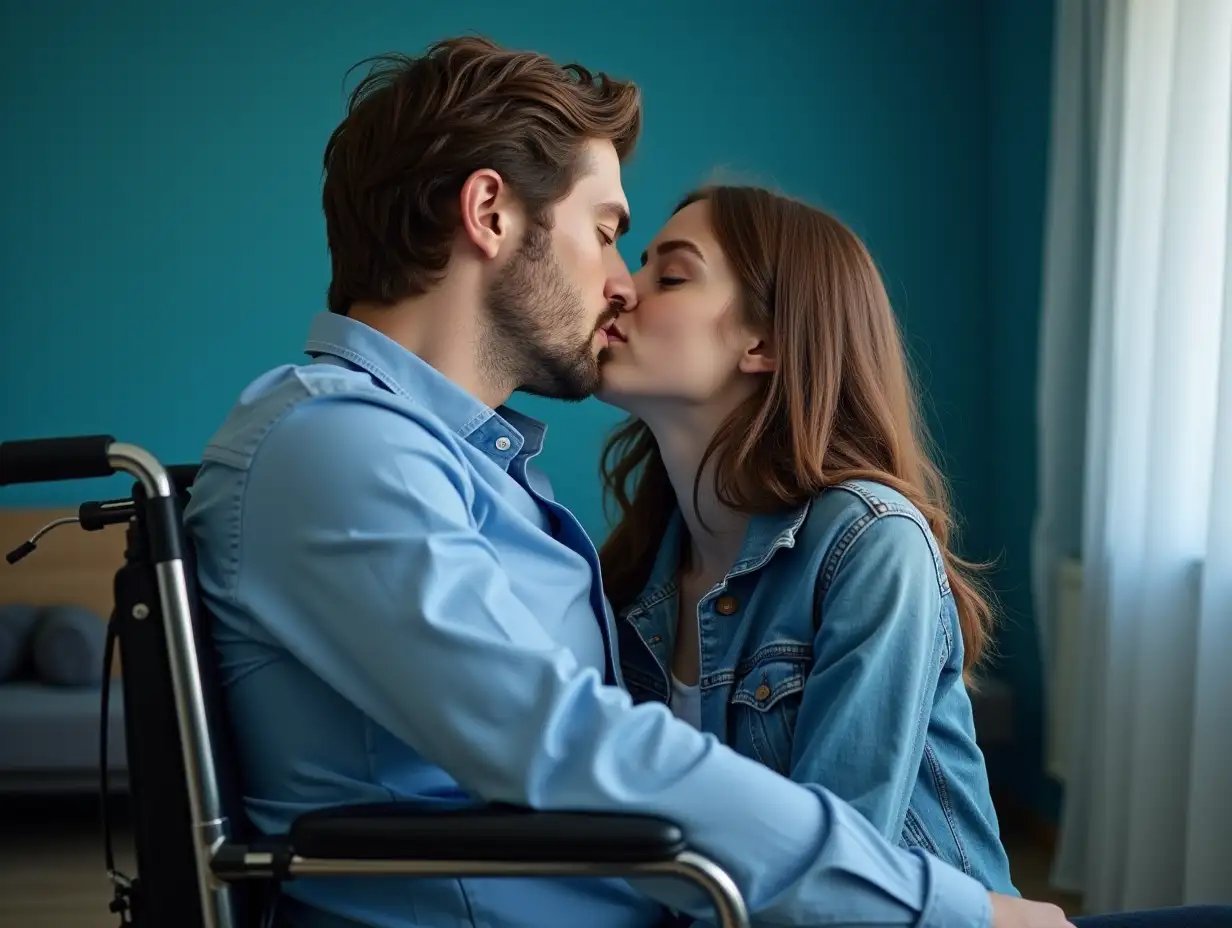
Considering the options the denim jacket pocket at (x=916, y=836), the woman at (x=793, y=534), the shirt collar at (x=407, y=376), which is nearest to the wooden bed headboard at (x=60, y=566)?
the woman at (x=793, y=534)

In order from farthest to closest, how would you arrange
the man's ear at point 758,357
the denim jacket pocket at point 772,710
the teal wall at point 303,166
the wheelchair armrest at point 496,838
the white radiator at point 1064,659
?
1. the teal wall at point 303,166
2. the white radiator at point 1064,659
3. the man's ear at point 758,357
4. the denim jacket pocket at point 772,710
5. the wheelchair armrest at point 496,838

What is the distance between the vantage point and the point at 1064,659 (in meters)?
3.22

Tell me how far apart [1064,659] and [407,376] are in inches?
90.4

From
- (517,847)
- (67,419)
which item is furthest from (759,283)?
(67,419)

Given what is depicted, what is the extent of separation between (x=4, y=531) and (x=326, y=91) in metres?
1.54

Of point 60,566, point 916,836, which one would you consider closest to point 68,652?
point 60,566

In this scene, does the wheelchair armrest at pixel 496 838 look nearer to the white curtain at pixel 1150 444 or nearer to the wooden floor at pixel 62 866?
the white curtain at pixel 1150 444

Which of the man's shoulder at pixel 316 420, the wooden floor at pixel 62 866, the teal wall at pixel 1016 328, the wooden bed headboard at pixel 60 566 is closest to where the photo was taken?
the man's shoulder at pixel 316 420

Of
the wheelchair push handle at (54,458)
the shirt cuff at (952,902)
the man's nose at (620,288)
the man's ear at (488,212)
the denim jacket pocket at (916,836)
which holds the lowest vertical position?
the denim jacket pocket at (916,836)

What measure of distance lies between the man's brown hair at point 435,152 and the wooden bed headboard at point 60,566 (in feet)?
8.20

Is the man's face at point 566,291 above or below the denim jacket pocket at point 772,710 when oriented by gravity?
above

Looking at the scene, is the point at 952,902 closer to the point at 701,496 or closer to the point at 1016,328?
the point at 701,496

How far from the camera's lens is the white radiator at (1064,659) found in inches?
126

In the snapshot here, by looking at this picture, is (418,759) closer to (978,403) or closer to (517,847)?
(517,847)
